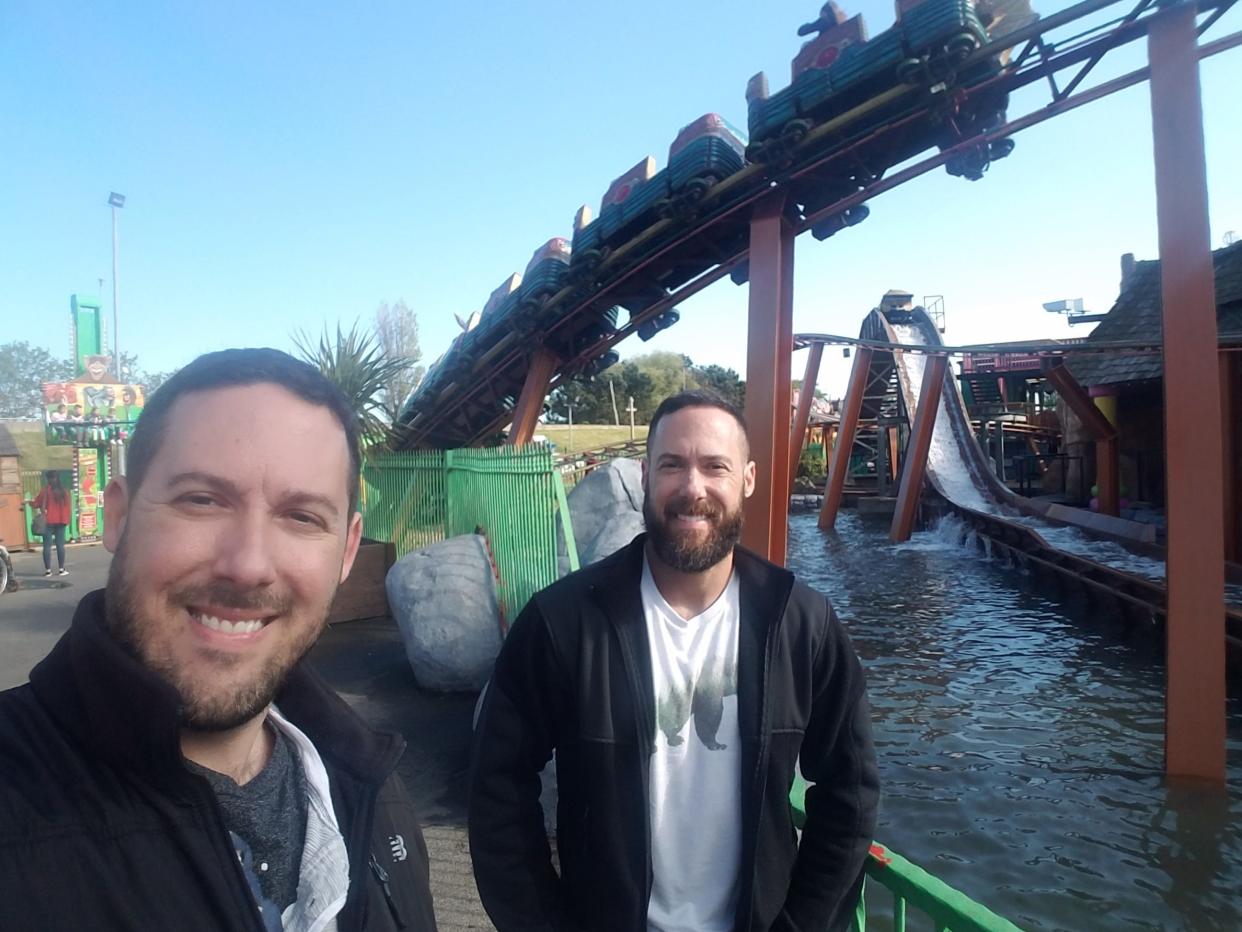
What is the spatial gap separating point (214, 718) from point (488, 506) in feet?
21.9

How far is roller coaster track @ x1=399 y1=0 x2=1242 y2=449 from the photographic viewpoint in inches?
255

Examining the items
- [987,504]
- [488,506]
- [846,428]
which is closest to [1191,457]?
[488,506]

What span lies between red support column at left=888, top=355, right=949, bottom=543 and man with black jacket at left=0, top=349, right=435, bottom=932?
15337 millimetres

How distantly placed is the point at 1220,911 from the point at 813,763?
3.81 meters

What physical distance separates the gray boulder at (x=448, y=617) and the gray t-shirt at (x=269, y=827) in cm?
516

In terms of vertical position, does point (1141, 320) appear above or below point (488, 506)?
above

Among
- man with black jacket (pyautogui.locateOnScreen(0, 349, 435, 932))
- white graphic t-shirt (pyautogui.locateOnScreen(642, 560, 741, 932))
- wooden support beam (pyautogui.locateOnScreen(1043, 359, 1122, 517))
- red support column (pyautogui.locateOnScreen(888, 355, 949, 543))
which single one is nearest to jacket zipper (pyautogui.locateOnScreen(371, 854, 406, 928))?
man with black jacket (pyautogui.locateOnScreen(0, 349, 435, 932))

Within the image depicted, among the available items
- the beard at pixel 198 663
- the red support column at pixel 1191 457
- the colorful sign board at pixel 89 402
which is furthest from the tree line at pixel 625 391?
the beard at pixel 198 663

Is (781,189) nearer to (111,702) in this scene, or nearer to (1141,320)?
(111,702)

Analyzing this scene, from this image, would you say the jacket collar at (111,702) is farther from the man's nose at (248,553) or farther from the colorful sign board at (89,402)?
the colorful sign board at (89,402)

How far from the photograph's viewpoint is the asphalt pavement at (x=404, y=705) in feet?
11.8

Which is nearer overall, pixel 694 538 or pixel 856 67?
pixel 694 538

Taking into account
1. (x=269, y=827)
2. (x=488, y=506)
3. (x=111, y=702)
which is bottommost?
(x=269, y=827)

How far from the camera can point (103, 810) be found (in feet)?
2.81
